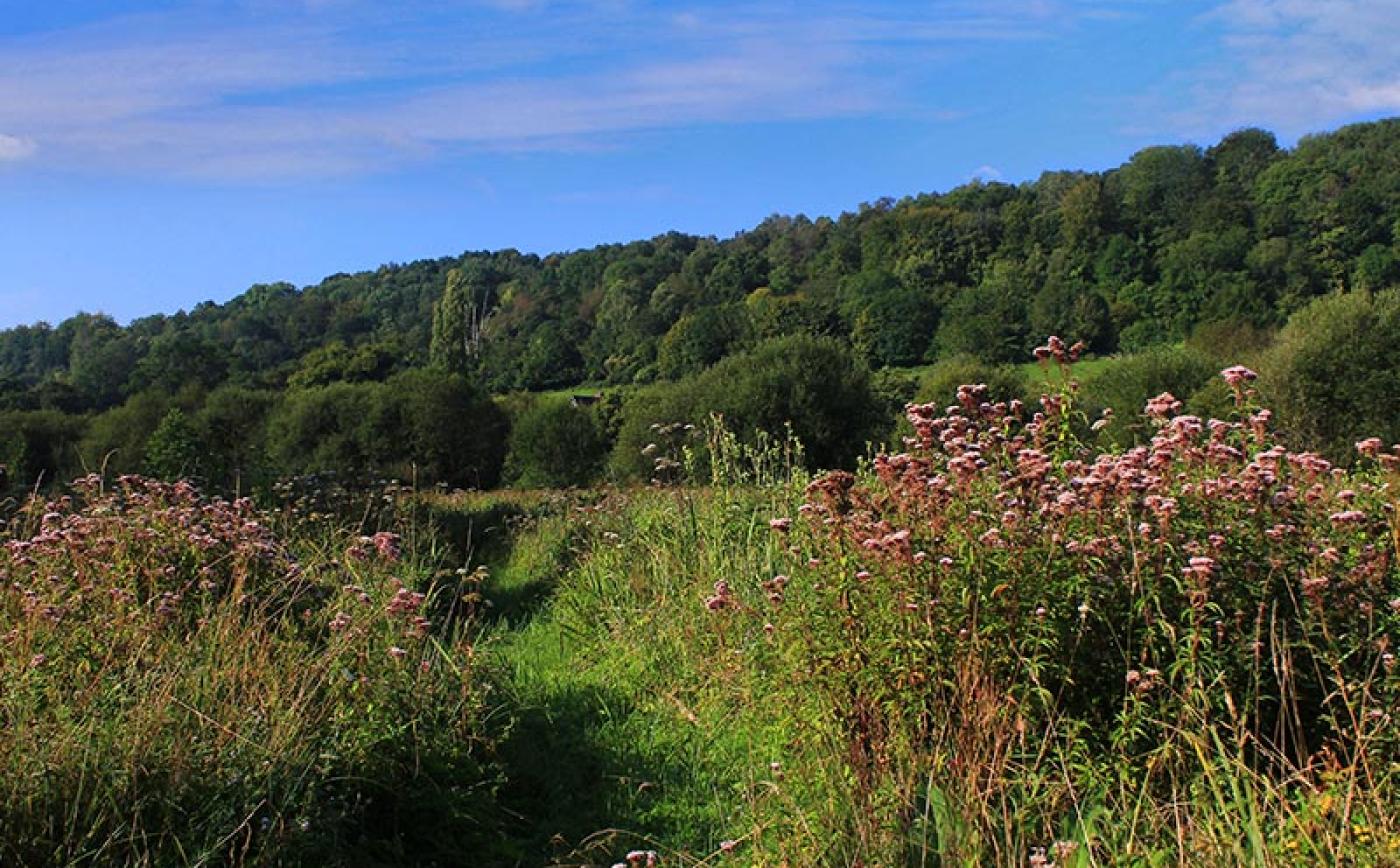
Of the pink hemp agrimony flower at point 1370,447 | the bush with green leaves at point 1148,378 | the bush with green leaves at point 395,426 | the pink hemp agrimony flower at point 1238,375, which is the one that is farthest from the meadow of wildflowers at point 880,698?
the bush with green leaves at point 395,426

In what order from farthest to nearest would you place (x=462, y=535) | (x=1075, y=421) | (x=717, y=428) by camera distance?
(x=462, y=535), (x=717, y=428), (x=1075, y=421)

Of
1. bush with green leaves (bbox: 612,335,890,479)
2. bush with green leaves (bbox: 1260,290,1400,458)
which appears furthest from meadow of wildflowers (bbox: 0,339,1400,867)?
bush with green leaves (bbox: 1260,290,1400,458)

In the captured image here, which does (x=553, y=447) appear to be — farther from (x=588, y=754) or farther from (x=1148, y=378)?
(x=588, y=754)

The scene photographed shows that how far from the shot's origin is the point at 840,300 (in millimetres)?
56375

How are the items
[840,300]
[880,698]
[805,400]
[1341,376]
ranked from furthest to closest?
[840,300]
[805,400]
[1341,376]
[880,698]

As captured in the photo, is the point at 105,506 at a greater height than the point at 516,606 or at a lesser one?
greater

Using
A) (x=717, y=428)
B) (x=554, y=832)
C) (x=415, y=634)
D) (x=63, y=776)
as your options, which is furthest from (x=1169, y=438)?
(x=717, y=428)

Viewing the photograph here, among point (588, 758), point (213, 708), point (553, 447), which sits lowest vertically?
point (553, 447)

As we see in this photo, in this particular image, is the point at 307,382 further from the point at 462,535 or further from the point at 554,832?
the point at 554,832

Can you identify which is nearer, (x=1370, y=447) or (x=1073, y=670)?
(x=1073, y=670)

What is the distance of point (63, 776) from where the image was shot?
3.22m

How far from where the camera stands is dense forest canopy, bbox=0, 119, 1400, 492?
43.3 metres

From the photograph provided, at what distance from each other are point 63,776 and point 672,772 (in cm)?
230

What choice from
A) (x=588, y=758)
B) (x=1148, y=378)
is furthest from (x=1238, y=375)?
(x=1148, y=378)
